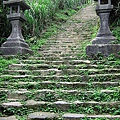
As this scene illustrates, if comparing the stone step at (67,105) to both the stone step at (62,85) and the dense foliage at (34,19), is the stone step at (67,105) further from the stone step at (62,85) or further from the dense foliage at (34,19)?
the dense foliage at (34,19)

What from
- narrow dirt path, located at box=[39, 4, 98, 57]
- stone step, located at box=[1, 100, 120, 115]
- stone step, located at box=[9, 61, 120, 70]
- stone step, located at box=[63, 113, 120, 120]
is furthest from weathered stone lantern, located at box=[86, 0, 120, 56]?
stone step, located at box=[63, 113, 120, 120]

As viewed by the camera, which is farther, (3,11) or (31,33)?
(31,33)

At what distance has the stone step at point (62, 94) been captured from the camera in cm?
374

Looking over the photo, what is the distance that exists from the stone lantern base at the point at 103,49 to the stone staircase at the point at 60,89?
336 millimetres

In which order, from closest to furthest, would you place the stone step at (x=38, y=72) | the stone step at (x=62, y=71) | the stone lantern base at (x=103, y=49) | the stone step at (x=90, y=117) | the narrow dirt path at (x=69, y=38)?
the stone step at (x=90, y=117)
the stone step at (x=62, y=71)
the stone step at (x=38, y=72)
the stone lantern base at (x=103, y=49)
the narrow dirt path at (x=69, y=38)

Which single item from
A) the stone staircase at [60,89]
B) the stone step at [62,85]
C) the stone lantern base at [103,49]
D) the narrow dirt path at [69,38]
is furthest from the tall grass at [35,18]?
the stone step at [62,85]

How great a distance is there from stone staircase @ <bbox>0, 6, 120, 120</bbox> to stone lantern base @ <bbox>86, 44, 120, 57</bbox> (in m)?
0.34

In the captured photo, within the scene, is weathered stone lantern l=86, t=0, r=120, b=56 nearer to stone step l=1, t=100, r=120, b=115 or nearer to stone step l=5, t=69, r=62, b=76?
stone step l=5, t=69, r=62, b=76

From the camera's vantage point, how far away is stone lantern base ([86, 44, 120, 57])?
572 cm

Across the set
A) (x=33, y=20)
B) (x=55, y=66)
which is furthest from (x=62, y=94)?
(x=33, y=20)

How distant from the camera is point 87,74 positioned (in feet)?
15.4

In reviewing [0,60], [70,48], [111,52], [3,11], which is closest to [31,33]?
[3,11]

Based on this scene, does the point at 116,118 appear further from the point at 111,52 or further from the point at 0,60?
the point at 0,60

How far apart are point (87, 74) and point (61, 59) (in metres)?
1.35
